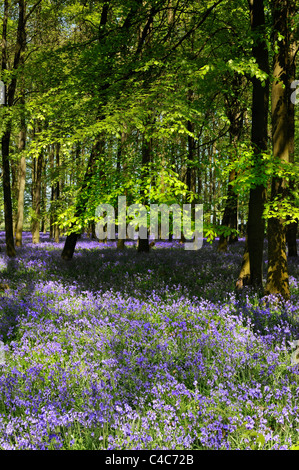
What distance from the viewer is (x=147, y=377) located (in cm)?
365

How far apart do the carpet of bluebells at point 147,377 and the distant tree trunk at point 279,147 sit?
49 centimetres

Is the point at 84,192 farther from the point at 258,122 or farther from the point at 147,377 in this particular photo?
the point at 147,377

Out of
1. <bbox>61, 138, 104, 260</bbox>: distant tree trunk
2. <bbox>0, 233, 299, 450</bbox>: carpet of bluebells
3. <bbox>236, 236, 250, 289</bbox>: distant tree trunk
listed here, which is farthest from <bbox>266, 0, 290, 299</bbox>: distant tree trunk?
<bbox>61, 138, 104, 260</bbox>: distant tree trunk

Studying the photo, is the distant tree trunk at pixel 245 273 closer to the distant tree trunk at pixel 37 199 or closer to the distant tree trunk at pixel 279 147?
the distant tree trunk at pixel 279 147

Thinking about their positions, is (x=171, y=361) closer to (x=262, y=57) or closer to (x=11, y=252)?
(x=262, y=57)

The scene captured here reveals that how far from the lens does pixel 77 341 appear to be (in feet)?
14.6

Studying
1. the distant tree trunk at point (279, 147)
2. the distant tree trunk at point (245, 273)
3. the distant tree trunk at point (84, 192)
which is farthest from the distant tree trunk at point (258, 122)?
the distant tree trunk at point (84, 192)

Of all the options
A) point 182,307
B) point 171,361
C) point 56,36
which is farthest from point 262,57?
point 56,36

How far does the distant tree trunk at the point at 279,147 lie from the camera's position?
6207 mm

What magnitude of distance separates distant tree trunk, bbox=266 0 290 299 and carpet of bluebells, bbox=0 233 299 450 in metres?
A: 0.49

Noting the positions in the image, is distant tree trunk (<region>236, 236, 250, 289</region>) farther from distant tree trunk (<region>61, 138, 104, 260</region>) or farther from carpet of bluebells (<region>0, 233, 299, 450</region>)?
→ distant tree trunk (<region>61, 138, 104, 260</region>)

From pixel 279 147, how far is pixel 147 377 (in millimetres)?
4810

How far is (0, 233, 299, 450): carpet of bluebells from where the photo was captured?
2734 millimetres
